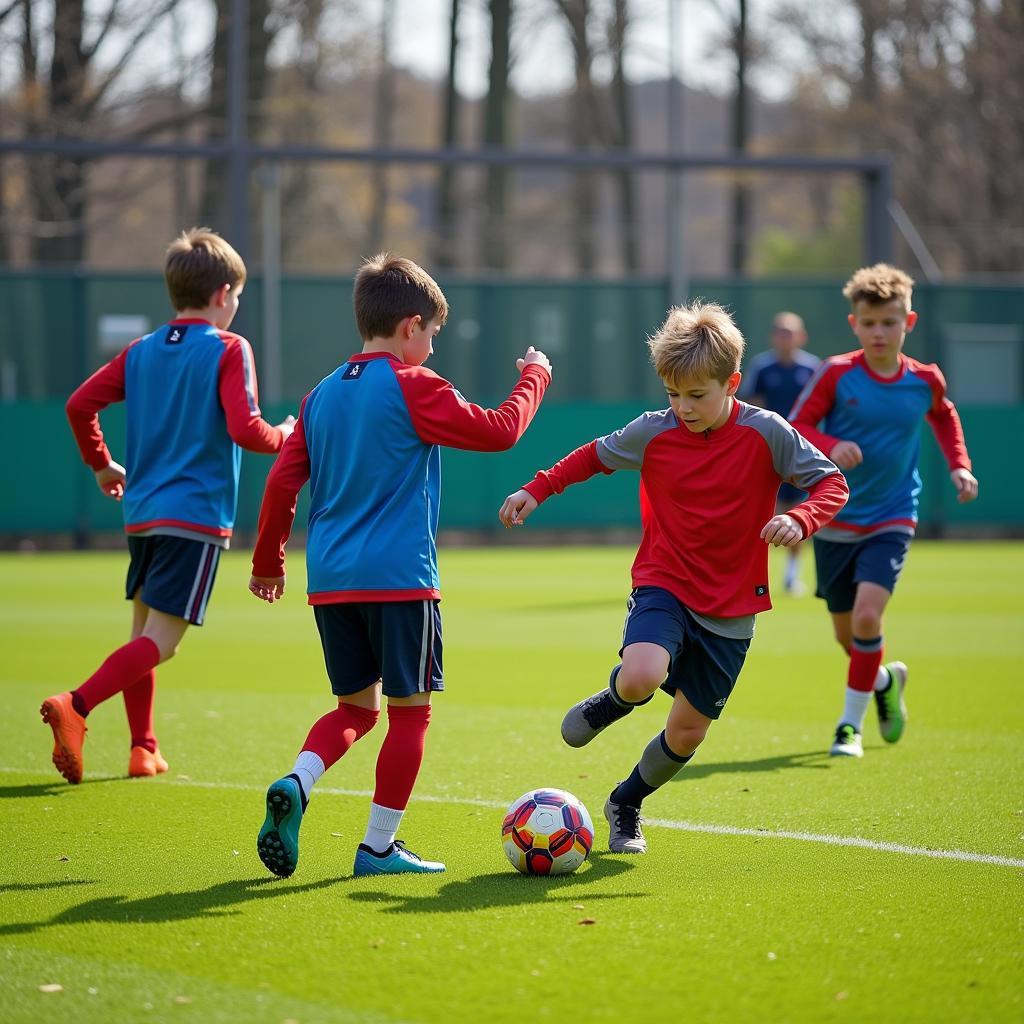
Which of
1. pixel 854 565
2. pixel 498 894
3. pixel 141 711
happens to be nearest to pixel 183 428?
pixel 141 711

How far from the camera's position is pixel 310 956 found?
13.0 feet

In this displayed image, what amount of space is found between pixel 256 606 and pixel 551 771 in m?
7.53

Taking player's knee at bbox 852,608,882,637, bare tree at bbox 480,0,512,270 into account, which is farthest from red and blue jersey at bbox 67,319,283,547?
bare tree at bbox 480,0,512,270

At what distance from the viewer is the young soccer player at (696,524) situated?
5.07m

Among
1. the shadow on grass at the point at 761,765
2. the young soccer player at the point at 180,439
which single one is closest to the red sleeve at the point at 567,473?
the young soccer player at the point at 180,439

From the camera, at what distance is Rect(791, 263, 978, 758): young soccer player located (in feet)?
23.1

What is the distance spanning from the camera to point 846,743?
6969 millimetres

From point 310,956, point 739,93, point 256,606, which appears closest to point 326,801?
point 310,956

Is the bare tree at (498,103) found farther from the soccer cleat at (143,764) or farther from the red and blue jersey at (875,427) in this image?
the soccer cleat at (143,764)

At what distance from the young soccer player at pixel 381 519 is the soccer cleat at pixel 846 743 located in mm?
2587

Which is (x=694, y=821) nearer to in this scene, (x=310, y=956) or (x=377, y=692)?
(x=377, y=692)

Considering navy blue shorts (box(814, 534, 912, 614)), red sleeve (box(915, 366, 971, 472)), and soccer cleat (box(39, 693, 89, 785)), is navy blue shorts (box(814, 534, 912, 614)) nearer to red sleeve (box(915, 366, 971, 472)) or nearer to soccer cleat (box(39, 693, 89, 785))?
red sleeve (box(915, 366, 971, 472))

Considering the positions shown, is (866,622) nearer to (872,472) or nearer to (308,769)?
(872,472)

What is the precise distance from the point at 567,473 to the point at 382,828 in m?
1.25
